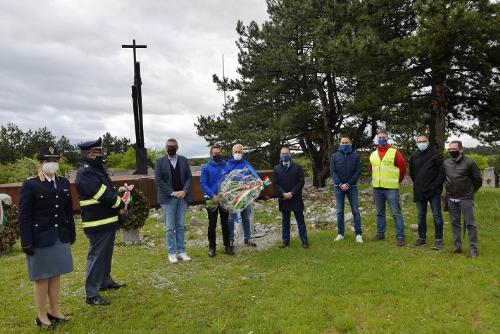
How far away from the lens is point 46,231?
449 centimetres

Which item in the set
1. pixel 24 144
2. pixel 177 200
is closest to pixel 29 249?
pixel 177 200

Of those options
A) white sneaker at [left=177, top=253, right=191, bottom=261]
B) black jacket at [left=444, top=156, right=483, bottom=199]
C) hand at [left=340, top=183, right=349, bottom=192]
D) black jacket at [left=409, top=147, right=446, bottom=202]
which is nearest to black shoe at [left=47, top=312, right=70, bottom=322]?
white sneaker at [left=177, top=253, right=191, bottom=261]

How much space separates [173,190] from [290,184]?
234 cm

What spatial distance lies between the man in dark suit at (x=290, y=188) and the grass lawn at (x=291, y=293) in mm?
573

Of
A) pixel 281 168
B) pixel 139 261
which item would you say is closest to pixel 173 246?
pixel 139 261

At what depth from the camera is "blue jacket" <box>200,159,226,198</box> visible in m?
7.55

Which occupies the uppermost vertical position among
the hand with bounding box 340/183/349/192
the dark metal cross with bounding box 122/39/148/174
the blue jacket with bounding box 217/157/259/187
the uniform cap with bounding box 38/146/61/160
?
the dark metal cross with bounding box 122/39/148/174

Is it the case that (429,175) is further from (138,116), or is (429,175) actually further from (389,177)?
(138,116)

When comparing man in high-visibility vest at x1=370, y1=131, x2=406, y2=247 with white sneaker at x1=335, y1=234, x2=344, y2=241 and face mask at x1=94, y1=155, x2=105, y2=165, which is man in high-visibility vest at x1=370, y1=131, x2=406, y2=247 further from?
face mask at x1=94, y1=155, x2=105, y2=165

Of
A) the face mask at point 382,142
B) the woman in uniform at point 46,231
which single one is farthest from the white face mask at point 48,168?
the face mask at point 382,142

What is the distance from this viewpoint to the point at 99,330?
14.9 feet

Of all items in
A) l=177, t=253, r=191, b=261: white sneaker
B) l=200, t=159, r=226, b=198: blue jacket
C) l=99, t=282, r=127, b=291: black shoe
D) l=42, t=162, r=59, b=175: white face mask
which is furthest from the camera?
l=200, t=159, r=226, b=198: blue jacket

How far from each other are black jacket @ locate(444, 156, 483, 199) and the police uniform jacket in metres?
5.63

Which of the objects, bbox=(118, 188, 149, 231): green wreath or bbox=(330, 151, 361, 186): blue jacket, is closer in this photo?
bbox=(330, 151, 361, 186): blue jacket
